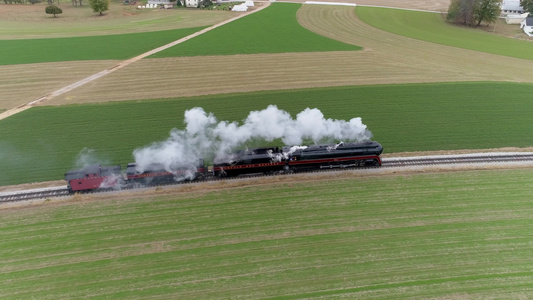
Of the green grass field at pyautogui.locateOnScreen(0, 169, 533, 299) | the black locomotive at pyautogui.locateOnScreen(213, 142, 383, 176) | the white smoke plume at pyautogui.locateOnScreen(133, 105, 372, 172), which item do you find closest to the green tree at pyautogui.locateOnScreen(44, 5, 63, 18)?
the white smoke plume at pyautogui.locateOnScreen(133, 105, 372, 172)

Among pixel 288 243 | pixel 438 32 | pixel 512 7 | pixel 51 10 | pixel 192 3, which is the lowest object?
pixel 288 243

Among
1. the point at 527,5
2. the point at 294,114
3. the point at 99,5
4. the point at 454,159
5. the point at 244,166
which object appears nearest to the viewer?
the point at 244,166

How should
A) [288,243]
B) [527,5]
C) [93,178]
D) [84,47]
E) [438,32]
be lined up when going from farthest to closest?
[527,5] < [438,32] < [84,47] < [93,178] < [288,243]

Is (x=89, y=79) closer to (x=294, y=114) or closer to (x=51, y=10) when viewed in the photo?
(x=294, y=114)

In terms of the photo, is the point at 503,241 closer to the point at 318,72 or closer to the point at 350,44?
the point at 318,72

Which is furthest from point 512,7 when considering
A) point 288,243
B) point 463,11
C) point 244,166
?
point 288,243

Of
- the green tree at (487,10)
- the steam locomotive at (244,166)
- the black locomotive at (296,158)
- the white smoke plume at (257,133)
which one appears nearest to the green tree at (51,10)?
the white smoke plume at (257,133)

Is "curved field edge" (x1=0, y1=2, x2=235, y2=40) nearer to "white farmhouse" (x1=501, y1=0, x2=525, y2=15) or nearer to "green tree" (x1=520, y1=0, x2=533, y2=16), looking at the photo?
"green tree" (x1=520, y1=0, x2=533, y2=16)

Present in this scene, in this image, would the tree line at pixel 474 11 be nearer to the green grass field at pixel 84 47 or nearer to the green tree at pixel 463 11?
the green tree at pixel 463 11
